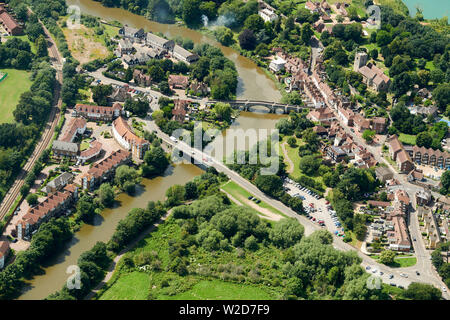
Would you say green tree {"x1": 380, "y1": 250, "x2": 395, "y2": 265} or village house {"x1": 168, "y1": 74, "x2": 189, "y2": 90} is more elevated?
village house {"x1": 168, "y1": 74, "x2": 189, "y2": 90}

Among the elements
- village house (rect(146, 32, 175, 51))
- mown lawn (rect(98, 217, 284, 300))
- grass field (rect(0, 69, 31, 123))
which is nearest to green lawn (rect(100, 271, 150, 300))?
mown lawn (rect(98, 217, 284, 300))

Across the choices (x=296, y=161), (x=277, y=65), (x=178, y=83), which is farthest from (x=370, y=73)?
(x=178, y=83)

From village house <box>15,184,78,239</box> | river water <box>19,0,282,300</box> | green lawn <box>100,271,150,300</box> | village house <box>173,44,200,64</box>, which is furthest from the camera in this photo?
village house <box>173,44,200,64</box>

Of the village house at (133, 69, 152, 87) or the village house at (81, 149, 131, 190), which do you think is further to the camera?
the village house at (133, 69, 152, 87)

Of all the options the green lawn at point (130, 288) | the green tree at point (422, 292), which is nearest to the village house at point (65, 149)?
the green lawn at point (130, 288)

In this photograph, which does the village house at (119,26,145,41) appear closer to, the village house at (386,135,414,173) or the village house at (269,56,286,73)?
the village house at (269,56,286,73)
